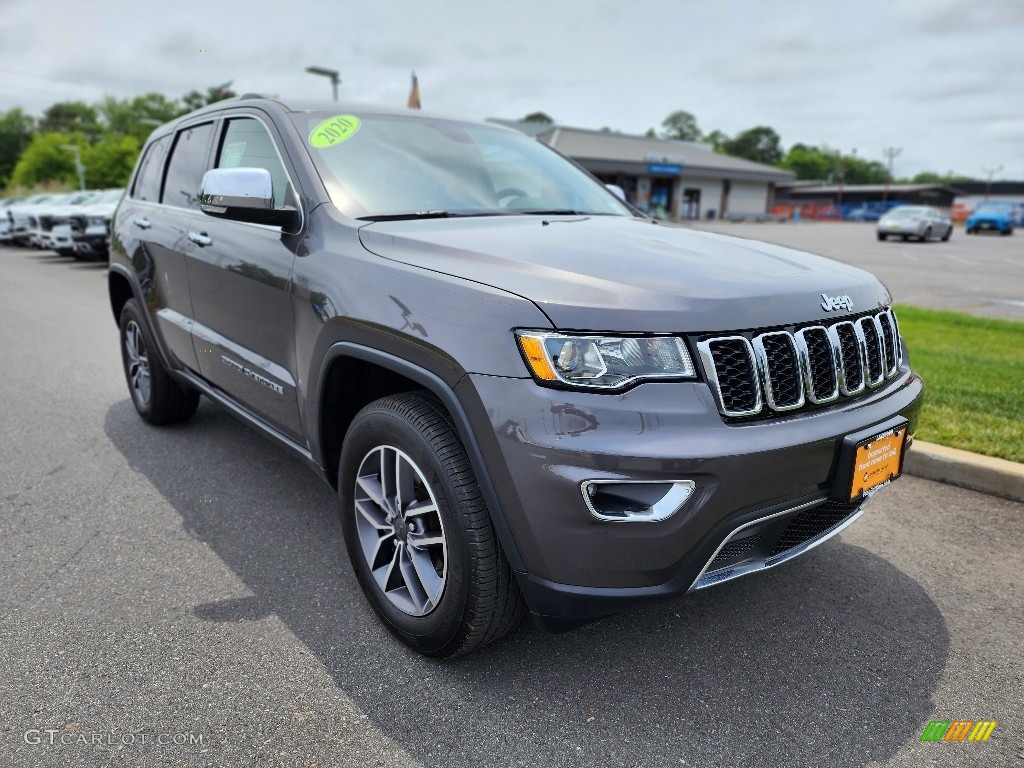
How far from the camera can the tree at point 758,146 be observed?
119 metres

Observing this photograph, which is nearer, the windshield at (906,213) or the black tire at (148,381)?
the black tire at (148,381)

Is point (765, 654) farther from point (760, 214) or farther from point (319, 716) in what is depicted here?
point (760, 214)

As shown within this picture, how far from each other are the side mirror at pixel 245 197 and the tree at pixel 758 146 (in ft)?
415

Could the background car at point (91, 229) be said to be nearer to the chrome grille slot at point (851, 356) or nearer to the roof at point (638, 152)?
the chrome grille slot at point (851, 356)

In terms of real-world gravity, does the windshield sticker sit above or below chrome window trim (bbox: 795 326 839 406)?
above

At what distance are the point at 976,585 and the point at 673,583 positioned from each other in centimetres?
174

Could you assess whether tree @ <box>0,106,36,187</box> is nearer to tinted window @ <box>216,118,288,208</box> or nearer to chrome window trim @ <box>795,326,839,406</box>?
tinted window @ <box>216,118,288,208</box>

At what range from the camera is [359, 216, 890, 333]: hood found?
1954mm

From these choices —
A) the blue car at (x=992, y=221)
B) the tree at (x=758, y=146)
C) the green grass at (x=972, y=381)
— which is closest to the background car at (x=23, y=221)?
the green grass at (x=972, y=381)

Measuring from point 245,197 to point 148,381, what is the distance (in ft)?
8.02

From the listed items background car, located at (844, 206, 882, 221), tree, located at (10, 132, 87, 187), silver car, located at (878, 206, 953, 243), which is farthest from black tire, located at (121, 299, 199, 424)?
background car, located at (844, 206, 882, 221)

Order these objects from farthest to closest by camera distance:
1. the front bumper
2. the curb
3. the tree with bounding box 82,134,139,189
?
the tree with bounding box 82,134,139,189, the curb, the front bumper

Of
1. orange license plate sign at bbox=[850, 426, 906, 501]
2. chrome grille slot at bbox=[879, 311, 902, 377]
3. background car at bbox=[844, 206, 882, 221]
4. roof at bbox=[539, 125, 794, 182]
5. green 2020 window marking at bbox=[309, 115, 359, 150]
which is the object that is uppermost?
roof at bbox=[539, 125, 794, 182]

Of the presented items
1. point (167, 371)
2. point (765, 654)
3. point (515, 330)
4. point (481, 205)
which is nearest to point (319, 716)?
point (515, 330)
